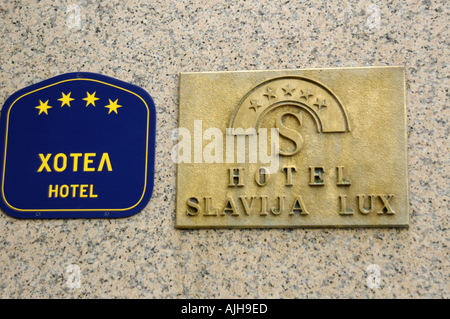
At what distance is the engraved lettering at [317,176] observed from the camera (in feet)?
6.33

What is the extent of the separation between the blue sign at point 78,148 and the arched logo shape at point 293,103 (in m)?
0.50

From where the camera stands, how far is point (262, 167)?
6.50ft

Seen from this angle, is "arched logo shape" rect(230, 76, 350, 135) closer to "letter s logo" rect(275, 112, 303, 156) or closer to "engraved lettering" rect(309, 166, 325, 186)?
"letter s logo" rect(275, 112, 303, 156)

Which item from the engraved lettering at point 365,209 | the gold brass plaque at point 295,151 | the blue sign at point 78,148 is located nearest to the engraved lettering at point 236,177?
the gold brass plaque at point 295,151

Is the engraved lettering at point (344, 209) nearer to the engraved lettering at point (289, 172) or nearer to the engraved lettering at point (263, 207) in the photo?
the engraved lettering at point (289, 172)

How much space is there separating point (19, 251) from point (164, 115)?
104 centimetres

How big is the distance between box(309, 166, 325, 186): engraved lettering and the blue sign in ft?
2.69

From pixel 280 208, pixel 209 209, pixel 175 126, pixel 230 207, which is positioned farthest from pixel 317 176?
pixel 175 126

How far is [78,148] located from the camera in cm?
211

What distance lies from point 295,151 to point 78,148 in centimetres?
115
